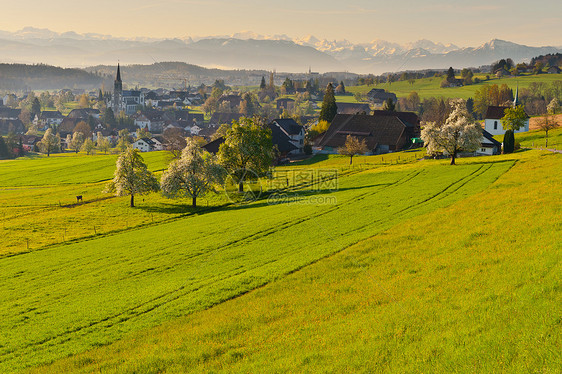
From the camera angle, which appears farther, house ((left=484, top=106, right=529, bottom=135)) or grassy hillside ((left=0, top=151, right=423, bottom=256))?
house ((left=484, top=106, right=529, bottom=135))

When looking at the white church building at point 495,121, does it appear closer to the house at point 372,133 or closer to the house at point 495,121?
the house at point 495,121

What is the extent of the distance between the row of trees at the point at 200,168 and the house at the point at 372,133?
41.2m

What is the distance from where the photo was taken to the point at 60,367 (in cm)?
1712

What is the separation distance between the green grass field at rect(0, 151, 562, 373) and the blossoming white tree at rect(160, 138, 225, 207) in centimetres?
1172

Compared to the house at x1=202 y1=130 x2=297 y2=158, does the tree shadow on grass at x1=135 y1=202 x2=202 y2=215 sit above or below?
below

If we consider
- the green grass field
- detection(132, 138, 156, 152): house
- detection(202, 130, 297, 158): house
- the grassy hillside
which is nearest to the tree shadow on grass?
the grassy hillside

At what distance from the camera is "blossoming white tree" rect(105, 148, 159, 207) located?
57.5 metres

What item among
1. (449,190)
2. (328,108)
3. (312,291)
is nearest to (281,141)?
(328,108)

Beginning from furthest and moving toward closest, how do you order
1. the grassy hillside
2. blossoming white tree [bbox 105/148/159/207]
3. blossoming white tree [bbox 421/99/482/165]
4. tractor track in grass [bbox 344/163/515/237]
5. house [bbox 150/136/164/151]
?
house [bbox 150/136/164/151] < blossoming white tree [bbox 421/99/482/165] < blossoming white tree [bbox 105/148/159/207] < the grassy hillside < tractor track in grass [bbox 344/163/515/237]

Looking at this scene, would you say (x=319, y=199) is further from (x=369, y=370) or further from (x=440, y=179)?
(x=369, y=370)

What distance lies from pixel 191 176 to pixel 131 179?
29.3ft

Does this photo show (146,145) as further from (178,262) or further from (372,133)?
(178,262)

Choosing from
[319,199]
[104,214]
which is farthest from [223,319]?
[104,214]

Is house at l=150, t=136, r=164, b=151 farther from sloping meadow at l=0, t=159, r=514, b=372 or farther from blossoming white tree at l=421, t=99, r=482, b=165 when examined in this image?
sloping meadow at l=0, t=159, r=514, b=372
